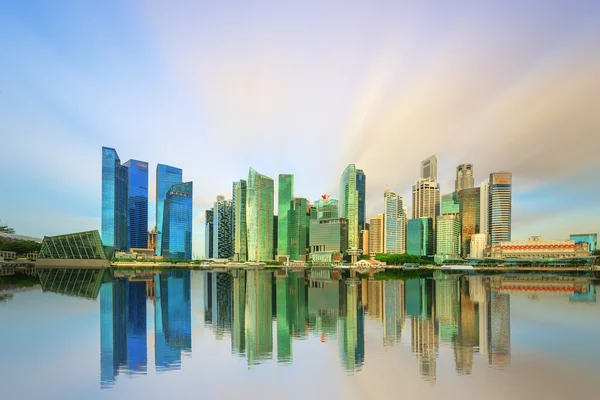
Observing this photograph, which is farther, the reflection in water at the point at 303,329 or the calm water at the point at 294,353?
the reflection in water at the point at 303,329

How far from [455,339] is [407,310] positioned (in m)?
15.5

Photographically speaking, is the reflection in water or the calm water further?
the reflection in water

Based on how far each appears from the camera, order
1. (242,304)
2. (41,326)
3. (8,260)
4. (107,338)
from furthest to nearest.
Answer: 1. (8,260)
2. (242,304)
3. (41,326)
4. (107,338)

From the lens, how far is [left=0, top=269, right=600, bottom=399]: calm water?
19734 millimetres

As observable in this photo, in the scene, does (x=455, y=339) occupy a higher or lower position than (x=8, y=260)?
higher

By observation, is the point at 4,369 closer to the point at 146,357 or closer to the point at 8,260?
the point at 146,357

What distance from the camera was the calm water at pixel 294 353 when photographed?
1973 centimetres

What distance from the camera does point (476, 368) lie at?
2322 centimetres

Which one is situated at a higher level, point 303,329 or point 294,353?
point 294,353

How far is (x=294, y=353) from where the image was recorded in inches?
1033

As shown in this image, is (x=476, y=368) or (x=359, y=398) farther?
(x=476, y=368)

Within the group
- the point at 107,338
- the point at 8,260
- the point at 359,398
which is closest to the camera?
the point at 359,398

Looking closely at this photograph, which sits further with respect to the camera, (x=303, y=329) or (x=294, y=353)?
(x=303, y=329)

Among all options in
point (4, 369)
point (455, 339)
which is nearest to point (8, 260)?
point (4, 369)
